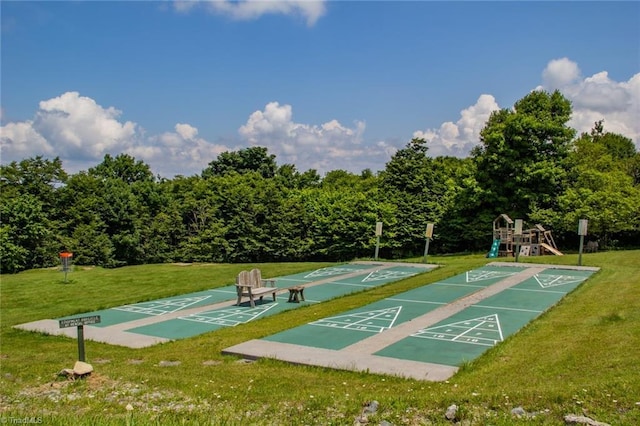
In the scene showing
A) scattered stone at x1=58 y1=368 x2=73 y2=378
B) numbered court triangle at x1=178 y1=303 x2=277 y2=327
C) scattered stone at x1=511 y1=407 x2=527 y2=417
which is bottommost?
numbered court triangle at x1=178 y1=303 x2=277 y2=327

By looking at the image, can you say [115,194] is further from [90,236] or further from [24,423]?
[24,423]

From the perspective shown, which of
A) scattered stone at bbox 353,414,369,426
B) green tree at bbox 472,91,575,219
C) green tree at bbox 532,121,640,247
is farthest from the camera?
green tree at bbox 472,91,575,219

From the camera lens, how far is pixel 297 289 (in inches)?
639

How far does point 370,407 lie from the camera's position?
6.43 m

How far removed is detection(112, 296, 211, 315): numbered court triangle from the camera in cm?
1554

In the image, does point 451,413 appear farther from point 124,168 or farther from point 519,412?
point 124,168

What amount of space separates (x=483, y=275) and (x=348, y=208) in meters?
21.0

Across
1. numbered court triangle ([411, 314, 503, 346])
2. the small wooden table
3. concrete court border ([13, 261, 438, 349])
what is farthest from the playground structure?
concrete court border ([13, 261, 438, 349])

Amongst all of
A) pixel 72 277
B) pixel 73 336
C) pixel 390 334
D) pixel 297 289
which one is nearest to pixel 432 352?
pixel 390 334

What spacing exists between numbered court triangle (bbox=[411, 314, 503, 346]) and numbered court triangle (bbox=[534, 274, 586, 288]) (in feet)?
20.7

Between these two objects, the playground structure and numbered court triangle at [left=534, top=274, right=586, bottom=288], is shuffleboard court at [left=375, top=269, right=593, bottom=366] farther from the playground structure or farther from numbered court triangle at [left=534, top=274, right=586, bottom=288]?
the playground structure

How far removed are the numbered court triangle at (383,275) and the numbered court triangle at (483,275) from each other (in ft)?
8.76

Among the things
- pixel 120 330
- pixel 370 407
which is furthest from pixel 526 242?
pixel 370 407

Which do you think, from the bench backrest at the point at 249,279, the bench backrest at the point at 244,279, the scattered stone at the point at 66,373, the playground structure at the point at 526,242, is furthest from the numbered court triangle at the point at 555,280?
the scattered stone at the point at 66,373
